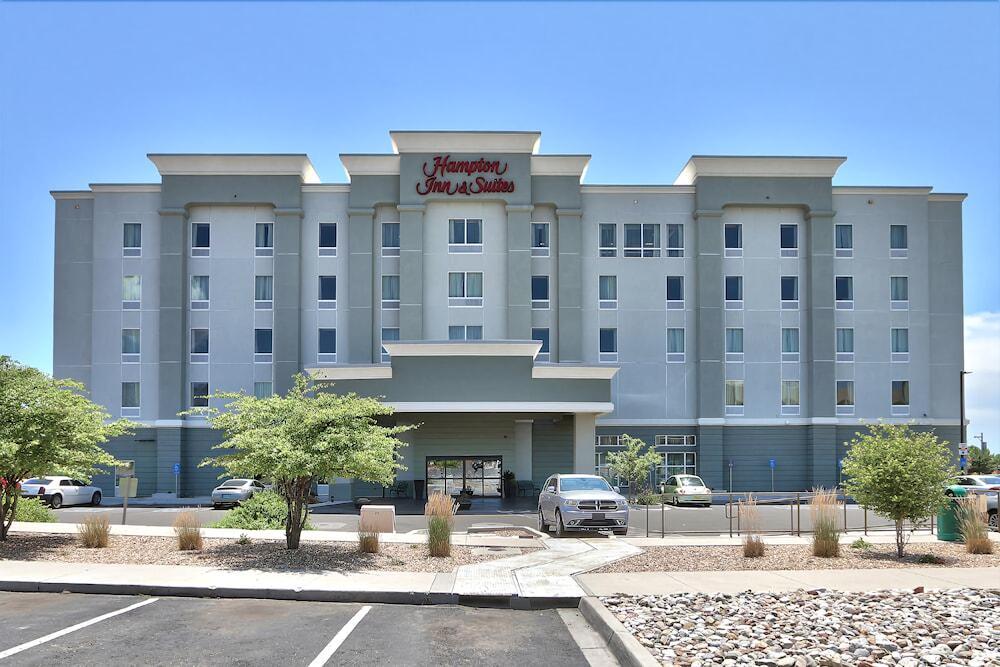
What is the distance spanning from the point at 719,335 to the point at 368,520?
105ft

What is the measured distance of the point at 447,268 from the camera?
160 ft

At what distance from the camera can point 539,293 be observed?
49.0 m

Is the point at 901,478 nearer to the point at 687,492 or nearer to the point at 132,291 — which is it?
the point at 687,492

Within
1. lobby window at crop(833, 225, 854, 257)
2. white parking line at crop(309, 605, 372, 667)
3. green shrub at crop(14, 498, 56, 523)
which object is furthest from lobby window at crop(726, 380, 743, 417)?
white parking line at crop(309, 605, 372, 667)

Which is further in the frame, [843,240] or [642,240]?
[843,240]

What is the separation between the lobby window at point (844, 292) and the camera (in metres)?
49.4

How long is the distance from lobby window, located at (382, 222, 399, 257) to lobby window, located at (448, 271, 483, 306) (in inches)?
133

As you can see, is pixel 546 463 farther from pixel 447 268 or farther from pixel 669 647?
pixel 669 647

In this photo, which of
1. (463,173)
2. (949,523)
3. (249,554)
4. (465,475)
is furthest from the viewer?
(463,173)

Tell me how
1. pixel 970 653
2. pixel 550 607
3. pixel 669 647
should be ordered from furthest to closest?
1. pixel 550 607
2. pixel 669 647
3. pixel 970 653

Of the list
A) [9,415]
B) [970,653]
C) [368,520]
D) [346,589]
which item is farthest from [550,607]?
[9,415]

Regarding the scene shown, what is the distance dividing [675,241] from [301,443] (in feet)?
117

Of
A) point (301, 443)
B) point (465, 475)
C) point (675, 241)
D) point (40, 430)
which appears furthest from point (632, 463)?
point (40, 430)

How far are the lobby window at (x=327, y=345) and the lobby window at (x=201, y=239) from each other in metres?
7.84
